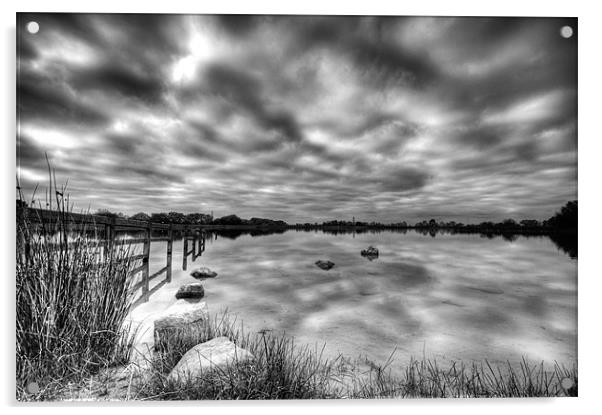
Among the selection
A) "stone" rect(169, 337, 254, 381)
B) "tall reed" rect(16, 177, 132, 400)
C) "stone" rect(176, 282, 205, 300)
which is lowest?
"stone" rect(176, 282, 205, 300)

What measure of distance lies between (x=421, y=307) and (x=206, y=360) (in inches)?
160

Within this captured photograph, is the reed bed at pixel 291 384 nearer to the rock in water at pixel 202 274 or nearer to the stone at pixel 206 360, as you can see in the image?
the stone at pixel 206 360

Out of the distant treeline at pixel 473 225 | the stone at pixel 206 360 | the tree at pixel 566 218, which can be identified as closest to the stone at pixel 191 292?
the distant treeline at pixel 473 225

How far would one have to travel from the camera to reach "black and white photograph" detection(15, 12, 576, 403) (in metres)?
2.11

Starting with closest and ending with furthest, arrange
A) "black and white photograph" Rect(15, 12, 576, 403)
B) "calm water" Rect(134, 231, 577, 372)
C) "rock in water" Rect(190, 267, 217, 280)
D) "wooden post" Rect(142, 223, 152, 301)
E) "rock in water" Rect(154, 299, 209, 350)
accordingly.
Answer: "black and white photograph" Rect(15, 12, 576, 403)
"rock in water" Rect(154, 299, 209, 350)
"calm water" Rect(134, 231, 577, 372)
"wooden post" Rect(142, 223, 152, 301)
"rock in water" Rect(190, 267, 217, 280)

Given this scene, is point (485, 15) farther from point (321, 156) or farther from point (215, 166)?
point (215, 166)

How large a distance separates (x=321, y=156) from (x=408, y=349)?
8.14 feet

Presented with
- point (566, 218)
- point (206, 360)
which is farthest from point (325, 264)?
point (206, 360)

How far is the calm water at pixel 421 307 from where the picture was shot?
9.26 ft

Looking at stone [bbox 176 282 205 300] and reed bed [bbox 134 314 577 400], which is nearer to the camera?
reed bed [bbox 134 314 577 400]

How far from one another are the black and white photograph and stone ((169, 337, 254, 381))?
0.06ft

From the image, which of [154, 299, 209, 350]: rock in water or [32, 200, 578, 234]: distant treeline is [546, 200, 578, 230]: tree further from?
[154, 299, 209, 350]: rock in water

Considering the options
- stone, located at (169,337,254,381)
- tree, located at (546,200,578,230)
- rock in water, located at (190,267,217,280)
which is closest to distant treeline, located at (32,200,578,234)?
tree, located at (546,200,578,230)

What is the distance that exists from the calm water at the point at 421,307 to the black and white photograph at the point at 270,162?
0.17 feet
